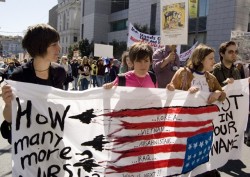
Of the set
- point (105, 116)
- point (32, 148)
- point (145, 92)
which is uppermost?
point (145, 92)

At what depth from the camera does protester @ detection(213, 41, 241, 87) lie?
15.8 feet

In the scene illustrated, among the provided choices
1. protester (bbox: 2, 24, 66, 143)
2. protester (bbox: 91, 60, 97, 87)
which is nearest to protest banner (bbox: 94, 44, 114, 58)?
protester (bbox: 91, 60, 97, 87)

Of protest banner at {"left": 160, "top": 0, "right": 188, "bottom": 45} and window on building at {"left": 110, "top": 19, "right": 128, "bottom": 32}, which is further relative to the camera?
window on building at {"left": 110, "top": 19, "right": 128, "bottom": 32}

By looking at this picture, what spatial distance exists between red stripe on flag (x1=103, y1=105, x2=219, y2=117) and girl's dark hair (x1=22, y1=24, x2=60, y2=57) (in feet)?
2.82

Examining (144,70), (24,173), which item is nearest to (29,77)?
(24,173)

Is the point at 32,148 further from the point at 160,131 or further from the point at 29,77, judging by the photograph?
the point at 160,131

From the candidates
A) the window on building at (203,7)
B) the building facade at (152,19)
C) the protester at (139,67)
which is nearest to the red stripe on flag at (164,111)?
the protester at (139,67)

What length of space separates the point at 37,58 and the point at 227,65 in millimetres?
2984

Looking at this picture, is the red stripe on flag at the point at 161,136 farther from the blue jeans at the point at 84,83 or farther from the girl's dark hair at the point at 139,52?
the blue jeans at the point at 84,83

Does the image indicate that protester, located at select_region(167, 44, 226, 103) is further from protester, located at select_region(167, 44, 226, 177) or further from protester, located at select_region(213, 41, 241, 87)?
protester, located at select_region(213, 41, 241, 87)

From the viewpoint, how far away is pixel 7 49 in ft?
516

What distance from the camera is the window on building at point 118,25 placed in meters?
66.1

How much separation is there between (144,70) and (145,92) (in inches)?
8.5

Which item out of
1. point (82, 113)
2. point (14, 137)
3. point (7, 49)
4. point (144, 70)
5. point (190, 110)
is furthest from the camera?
point (7, 49)
